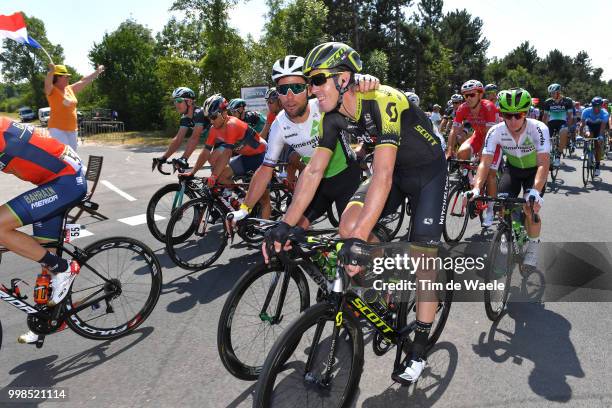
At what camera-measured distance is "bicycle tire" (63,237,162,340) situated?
12.5 feet

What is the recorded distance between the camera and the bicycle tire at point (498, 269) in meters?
4.01

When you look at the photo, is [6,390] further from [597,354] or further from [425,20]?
[425,20]

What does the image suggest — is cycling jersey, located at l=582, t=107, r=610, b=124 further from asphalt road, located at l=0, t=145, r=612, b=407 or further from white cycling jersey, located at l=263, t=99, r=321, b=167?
white cycling jersey, located at l=263, t=99, r=321, b=167

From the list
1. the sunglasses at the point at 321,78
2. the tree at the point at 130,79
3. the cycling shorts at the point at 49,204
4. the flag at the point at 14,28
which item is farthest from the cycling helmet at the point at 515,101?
the tree at the point at 130,79

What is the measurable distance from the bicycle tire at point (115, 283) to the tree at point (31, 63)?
7653cm

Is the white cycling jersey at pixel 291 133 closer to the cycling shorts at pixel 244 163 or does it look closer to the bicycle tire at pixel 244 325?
the bicycle tire at pixel 244 325

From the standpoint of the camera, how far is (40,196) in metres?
3.51

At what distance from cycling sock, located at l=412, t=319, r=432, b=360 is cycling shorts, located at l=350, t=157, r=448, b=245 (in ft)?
1.99

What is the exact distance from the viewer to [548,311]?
450cm

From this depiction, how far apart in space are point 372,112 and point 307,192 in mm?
728

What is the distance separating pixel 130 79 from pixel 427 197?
44.7 meters

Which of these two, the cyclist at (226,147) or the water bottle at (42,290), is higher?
the cyclist at (226,147)

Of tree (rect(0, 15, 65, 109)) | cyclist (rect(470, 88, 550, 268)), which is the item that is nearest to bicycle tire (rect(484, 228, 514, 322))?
cyclist (rect(470, 88, 550, 268))

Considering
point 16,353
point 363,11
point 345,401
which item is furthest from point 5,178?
point 363,11
